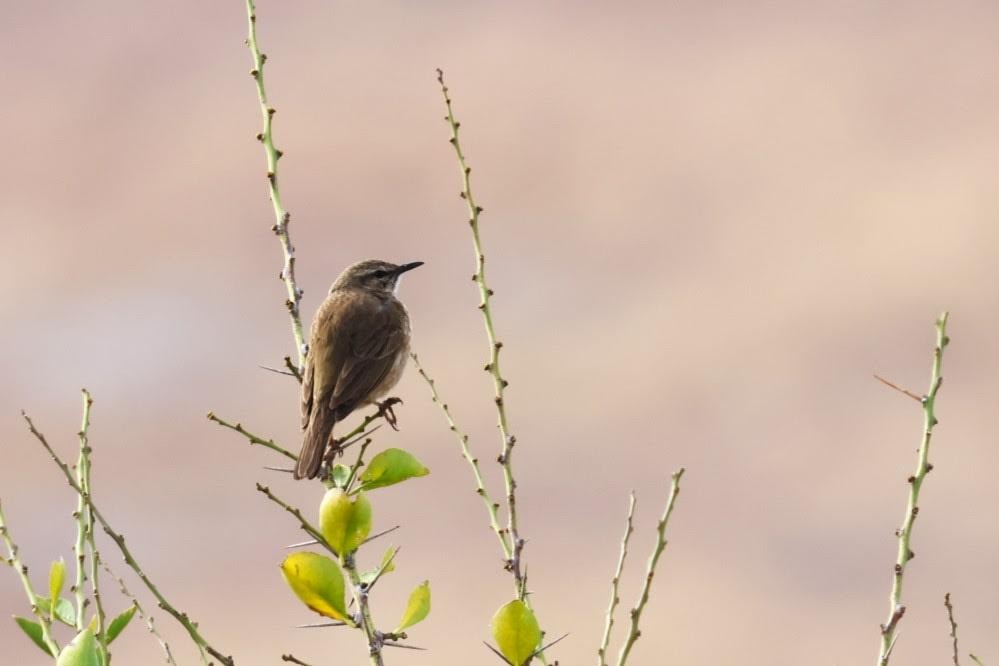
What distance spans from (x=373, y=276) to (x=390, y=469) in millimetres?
4156

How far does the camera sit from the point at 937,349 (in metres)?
Answer: 2.66

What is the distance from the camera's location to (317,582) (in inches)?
84.4

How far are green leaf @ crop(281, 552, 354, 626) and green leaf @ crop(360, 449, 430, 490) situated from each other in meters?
0.30

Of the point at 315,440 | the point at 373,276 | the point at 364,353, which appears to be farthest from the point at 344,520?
the point at 373,276

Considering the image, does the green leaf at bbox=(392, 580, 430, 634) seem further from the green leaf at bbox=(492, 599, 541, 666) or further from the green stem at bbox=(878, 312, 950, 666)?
the green stem at bbox=(878, 312, 950, 666)

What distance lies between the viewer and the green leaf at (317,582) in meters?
2.13

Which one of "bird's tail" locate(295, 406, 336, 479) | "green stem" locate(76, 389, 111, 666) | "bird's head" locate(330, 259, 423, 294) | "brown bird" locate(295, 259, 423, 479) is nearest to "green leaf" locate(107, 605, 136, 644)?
"green stem" locate(76, 389, 111, 666)

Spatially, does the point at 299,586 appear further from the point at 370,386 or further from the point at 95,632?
the point at 370,386

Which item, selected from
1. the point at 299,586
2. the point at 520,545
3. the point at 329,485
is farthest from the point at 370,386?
the point at 299,586

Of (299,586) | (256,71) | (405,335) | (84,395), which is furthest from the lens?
(405,335)

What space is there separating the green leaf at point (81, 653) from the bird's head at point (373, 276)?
175 inches

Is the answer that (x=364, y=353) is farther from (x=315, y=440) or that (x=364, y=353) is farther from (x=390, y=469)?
(x=390, y=469)

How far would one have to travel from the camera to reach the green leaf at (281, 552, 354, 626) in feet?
7.00

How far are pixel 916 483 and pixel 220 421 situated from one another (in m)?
1.52
